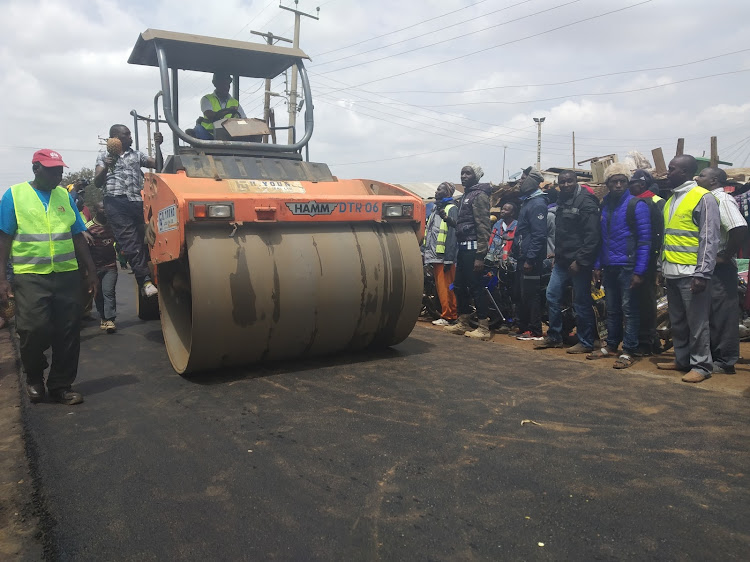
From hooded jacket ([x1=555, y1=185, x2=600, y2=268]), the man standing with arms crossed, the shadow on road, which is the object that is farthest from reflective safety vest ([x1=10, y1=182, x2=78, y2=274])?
hooded jacket ([x1=555, y1=185, x2=600, y2=268])

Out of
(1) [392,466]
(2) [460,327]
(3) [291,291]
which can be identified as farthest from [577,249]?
(1) [392,466]

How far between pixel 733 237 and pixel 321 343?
136 inches

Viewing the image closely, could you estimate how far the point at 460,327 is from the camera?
6.76 metres

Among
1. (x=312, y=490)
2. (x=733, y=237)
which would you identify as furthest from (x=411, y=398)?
(x=733, y=237)

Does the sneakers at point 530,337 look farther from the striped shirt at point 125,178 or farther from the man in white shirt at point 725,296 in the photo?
the striped shirt at point 125,178

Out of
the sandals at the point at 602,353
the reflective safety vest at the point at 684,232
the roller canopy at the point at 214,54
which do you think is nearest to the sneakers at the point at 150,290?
the roller canopy at the point at 214,54

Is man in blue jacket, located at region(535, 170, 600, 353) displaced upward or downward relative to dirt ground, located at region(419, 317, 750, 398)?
upward

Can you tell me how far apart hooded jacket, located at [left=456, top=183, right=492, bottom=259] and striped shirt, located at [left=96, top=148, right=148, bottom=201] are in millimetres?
3569

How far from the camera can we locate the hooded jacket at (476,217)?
6.51m

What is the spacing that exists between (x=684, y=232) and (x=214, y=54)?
4.70 metres

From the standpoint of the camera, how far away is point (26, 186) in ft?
13.1

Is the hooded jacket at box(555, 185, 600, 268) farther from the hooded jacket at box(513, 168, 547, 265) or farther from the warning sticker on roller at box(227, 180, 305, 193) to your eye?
the warning sticker on roller at box(227, 180, 305, 193)

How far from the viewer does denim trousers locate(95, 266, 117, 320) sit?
6855 mm

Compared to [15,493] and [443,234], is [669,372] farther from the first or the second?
[15,493]
